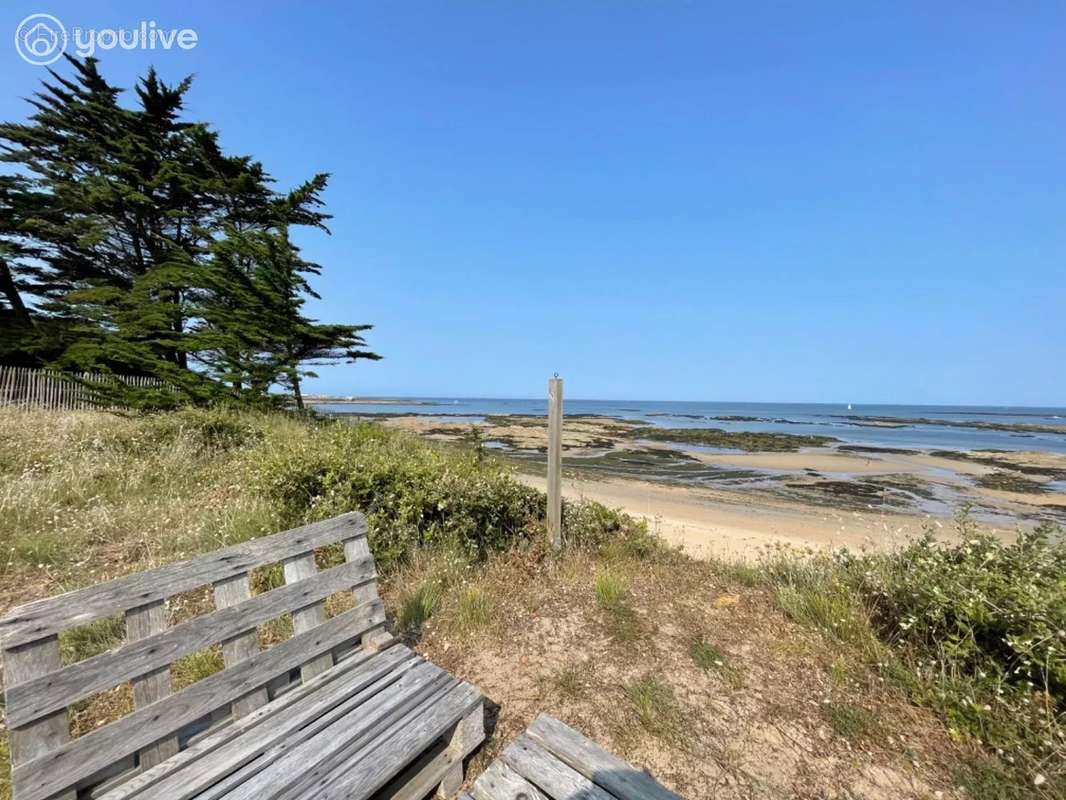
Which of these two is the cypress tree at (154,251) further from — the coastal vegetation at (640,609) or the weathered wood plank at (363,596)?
the weathered wood plank at (363,596)

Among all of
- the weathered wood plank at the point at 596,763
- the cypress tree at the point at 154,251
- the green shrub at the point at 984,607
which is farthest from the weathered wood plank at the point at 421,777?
the cypress tree at the point at 154,251

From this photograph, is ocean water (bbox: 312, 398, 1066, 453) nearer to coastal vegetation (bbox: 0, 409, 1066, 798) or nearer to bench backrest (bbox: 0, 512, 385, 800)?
coastal vegetation (bbox: 0, 409, 1066, 798)

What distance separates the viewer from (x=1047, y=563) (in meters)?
3.00

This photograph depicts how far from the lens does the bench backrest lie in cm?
156

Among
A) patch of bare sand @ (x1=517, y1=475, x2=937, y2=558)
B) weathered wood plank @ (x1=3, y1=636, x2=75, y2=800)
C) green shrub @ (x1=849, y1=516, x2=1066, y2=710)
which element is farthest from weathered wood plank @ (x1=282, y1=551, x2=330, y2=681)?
patch of bare sand @ (x1=517, y1=475, x2=937, y2=558)

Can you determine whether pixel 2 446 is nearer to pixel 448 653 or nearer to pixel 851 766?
pixel 448 653

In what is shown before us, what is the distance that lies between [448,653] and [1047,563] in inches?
170

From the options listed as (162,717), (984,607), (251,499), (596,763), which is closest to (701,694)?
(596,763)

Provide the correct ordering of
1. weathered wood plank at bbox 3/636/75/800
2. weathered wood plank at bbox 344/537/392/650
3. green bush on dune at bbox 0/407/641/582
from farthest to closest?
green bush on dune at bbox 0/407/641/582 < weathered wood plank at bbox 344/537/392/650 < weathered wood plank at bbox 3/636/75/800

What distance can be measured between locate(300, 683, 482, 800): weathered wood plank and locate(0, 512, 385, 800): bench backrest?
27.8 inches

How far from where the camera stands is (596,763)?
2.07 m

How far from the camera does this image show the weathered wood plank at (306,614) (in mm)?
2445

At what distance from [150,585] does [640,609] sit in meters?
3.52

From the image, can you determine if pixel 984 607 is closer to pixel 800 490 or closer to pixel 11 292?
pixel 800 490
